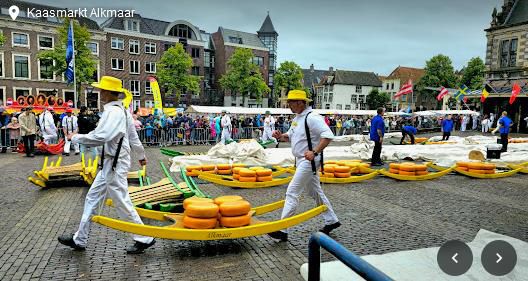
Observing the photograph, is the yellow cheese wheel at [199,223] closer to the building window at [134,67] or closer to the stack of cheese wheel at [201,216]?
the stack of cheese wheel at [201,216]

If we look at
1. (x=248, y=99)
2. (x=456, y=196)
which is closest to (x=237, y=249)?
(x=456, y=196)

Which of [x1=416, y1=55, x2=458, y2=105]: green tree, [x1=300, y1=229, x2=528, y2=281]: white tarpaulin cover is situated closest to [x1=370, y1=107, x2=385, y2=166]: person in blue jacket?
[x1=300, y1=229, x2=528, y2=281]: white tarpaulin cover

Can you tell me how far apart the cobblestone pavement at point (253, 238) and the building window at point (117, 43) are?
43656mm

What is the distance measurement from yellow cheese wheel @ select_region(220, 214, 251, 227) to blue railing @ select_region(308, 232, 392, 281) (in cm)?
235

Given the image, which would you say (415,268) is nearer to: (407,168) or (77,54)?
(407,168)

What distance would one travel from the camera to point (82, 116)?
1185cm

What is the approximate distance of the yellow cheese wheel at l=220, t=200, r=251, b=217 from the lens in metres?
4.84

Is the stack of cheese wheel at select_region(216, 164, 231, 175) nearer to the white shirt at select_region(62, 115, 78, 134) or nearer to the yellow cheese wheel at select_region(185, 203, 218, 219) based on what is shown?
the yellow cheese wheel at select_region(185, 203, 218, 219)

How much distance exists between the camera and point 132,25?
168 ft

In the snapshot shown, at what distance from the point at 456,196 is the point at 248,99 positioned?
58.7 m

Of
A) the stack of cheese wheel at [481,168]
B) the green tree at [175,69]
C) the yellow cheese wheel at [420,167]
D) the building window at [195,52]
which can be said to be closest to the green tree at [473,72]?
the building window at [195,52]

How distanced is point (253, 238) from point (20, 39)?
160ft

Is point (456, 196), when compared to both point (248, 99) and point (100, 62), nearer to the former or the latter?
point (100, 62)

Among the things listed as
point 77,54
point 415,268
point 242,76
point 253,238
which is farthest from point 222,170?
point 242,76
